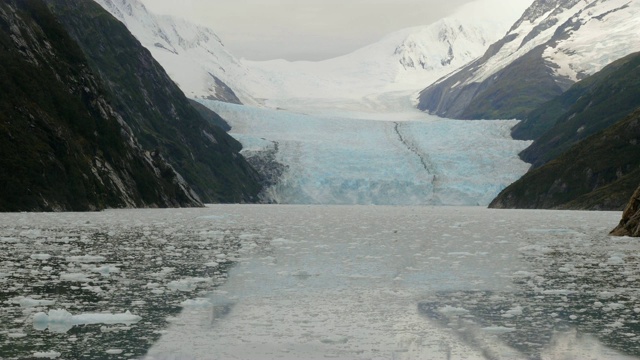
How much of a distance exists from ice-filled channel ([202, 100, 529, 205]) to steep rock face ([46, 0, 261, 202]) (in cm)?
728

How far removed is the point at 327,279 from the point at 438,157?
116 meters

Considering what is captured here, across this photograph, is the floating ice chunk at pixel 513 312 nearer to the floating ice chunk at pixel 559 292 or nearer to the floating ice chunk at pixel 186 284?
the floating ice chunk at pixel 559 292

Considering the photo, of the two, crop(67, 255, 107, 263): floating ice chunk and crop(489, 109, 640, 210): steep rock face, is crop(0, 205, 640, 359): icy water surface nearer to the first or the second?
crop(67, 255, 107, 263): floating ice chunk

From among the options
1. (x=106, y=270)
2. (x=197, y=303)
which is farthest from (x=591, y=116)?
(x=197, y=303)

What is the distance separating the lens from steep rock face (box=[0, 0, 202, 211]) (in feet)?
189

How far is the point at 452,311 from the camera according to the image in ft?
51.6

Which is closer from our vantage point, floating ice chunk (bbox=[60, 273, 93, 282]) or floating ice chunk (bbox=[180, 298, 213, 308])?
floating ice chunk (bbox=[180, 298, 213, 308])

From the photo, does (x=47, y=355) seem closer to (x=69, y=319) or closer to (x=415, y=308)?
(x=69, y=319)

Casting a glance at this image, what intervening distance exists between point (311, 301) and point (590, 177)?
94.4 metres

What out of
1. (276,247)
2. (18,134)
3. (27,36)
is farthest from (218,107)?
(276,247)

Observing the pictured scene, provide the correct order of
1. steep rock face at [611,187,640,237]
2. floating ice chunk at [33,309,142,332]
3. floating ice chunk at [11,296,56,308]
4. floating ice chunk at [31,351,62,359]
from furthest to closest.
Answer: steep rock face at [611,187,640,237] < floating ice chunk at [11,296,56,308] < floating ice chunk at [33,309,142,332] < floating ice chunk at [31,351,62,359]

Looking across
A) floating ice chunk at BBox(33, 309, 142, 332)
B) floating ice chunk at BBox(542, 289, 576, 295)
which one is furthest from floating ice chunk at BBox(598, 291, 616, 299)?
floating ice chunk at BBox(33, 309, 142, 332)

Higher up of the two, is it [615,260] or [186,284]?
[186,284]

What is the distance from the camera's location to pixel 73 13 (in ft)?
393
